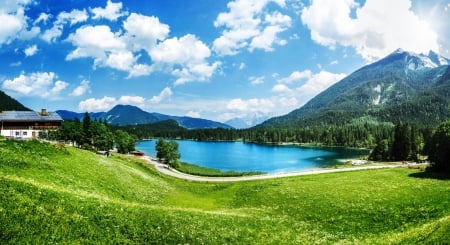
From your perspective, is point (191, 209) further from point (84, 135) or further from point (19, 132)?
point (84, 135)

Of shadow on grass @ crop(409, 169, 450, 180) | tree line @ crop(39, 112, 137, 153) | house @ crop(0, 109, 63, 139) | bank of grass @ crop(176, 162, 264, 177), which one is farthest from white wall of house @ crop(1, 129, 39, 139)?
shadow on grass @ crop(409, 169, 450, 180)

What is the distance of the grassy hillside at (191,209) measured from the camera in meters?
24.2

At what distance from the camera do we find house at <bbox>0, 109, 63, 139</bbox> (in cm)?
11419

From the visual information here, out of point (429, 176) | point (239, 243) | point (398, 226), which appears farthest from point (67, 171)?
point (429, 176)

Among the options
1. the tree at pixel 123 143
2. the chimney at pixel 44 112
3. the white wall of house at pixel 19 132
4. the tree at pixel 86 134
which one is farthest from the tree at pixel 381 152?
the white wall of house at pixel 19 132

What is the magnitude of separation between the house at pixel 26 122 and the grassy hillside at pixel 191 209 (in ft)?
219

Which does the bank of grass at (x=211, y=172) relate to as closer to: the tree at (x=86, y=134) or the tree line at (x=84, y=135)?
the tree line at (x=84, y=135)

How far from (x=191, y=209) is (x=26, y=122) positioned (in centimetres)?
9769

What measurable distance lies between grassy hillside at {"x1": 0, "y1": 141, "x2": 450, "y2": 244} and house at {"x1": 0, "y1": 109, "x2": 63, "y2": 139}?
219 feet

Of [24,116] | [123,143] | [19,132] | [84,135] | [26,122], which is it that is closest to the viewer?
[19,132]

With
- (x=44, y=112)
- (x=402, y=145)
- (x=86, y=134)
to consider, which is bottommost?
(x=402, y=145)

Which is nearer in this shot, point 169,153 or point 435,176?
point 435,176

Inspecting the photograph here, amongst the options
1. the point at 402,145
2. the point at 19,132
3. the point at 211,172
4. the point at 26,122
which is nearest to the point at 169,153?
the point at 211,172

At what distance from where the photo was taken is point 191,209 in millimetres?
41875
